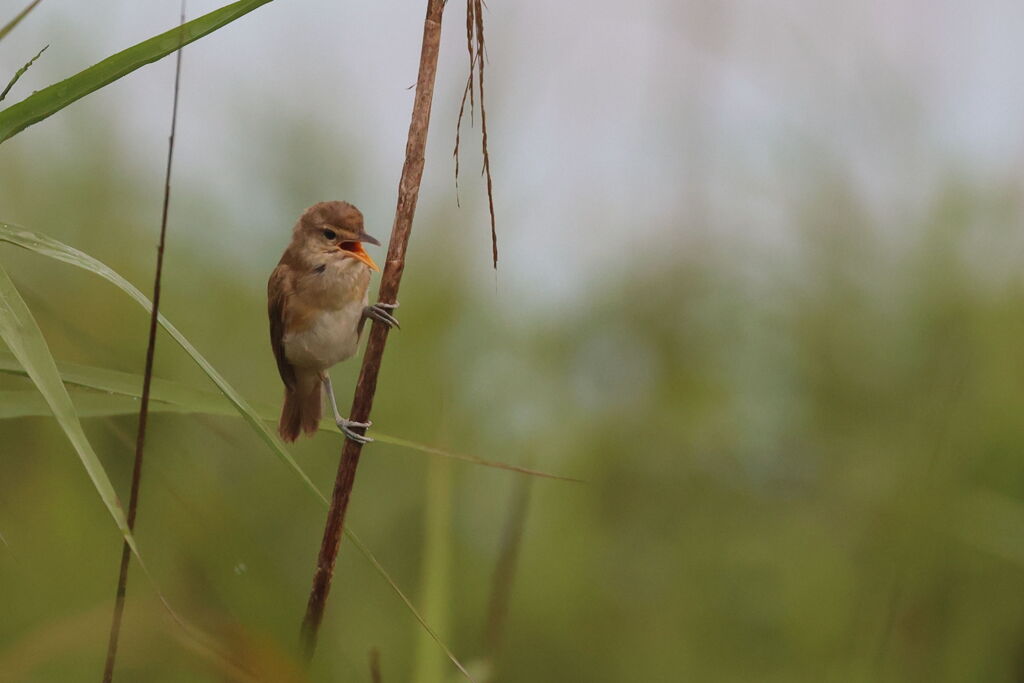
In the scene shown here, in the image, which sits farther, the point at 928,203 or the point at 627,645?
the point at 928,203

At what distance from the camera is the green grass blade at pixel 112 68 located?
1.15m

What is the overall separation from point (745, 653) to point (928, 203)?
5.60 feet

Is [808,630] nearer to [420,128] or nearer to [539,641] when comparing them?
[539,641]

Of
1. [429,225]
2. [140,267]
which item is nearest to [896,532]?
[429,225]

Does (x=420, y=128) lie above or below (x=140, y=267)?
above

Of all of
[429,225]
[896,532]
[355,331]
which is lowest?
[896,532]

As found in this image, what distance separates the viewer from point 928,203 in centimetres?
370

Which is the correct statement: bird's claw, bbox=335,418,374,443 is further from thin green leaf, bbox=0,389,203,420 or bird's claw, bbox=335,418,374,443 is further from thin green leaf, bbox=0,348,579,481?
thin green leaf, bbox=0,389,203,420

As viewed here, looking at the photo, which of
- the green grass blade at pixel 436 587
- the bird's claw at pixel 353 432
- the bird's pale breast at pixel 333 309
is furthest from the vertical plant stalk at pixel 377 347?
the bird's pale breast at pixel 333 309

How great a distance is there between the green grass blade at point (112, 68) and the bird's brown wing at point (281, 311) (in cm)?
115

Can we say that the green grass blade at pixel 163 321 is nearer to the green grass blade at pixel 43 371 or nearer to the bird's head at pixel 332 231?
the green grass blade at pixel 43 371

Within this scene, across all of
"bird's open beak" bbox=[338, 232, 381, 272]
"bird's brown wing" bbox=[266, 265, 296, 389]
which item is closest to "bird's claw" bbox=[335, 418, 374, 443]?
"bird's open beak" bbox=[338, 232, 381, 272]

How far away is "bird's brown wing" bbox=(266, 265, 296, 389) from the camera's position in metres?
2.36

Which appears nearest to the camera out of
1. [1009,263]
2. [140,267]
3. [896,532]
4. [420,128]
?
[420,128]
